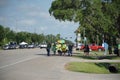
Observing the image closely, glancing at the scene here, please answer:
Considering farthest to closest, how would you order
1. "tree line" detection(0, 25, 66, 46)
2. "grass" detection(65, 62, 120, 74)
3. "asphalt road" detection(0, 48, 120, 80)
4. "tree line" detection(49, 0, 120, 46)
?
"tree line" detection(0, 25, 66, 46) → "tree line" detection(49, 0, 120, 46) → "grass" detection(65, 62, 120, 74) → "asphalt road" detection(0, 48, 120, 80)

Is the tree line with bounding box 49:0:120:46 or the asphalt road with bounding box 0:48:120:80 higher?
the tree line with bounding box 49:0:120:46

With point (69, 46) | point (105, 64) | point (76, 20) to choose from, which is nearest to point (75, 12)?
point (76, 20)

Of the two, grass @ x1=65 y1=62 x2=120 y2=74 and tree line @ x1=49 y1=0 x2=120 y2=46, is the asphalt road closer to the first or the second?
grass @ x1=65 y1=62 x2=120 y2=74

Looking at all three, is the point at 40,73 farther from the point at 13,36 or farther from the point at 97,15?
the point at 13,36

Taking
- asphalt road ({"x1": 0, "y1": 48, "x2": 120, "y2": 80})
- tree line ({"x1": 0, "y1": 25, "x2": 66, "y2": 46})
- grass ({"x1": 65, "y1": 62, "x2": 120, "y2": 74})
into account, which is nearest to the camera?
asphalt road ({"x1": 0, "y1": 48, "x2": 120, "y2": 80})

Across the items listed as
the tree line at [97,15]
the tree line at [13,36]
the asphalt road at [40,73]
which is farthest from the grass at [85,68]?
the tree line at [13,36]

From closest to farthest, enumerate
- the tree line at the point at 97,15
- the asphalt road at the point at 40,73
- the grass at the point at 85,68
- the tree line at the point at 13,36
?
the asphalt road at the point at 40,73
the grass at the point at 85,68
the tree line at the point at 97,15
the tree line at the point at 13,36

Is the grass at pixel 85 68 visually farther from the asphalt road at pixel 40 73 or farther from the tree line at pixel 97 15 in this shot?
the tree line at pixel 97 15

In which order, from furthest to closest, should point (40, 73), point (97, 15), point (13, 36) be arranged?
1. point (13, 36)
2. point (97, 15)
3. point (40, 73)

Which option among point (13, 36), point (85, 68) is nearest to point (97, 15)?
point (85, 68)

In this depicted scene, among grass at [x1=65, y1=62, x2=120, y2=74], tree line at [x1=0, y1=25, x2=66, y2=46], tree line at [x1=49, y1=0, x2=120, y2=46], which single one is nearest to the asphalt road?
grass at [x1=65, y1=62, x2=120, y2=74]

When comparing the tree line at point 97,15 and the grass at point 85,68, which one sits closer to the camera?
the grass at point 85,68

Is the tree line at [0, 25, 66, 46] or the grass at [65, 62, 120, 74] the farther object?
the tree line at [0, 25, 66, 46]

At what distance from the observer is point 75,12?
51.7 m
